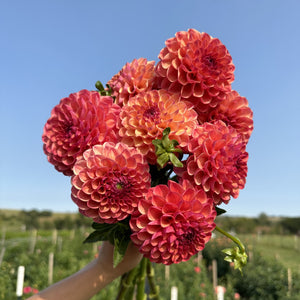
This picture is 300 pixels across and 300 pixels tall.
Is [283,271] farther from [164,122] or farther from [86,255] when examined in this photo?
[164,122]


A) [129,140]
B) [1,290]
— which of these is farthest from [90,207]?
[1,290]

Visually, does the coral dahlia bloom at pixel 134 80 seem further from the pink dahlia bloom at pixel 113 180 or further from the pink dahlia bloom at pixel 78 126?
the pink dahlia bloom at pixel 113 180

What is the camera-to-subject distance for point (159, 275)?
19.3 feet

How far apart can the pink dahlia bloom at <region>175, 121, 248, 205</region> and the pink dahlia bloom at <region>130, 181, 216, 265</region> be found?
0.04 metres

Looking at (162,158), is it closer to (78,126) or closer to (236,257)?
(78,126)

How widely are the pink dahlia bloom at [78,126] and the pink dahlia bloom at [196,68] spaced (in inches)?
7.5

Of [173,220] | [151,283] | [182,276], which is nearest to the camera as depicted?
[173,220]

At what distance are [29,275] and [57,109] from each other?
5939 mm

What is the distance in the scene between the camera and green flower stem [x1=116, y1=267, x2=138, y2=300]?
1190 mm

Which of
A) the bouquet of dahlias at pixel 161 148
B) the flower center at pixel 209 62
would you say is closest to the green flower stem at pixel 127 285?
the bouquet of dahlias at pixel 161 148

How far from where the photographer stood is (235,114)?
1.00 m

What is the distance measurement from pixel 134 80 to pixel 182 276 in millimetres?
5910

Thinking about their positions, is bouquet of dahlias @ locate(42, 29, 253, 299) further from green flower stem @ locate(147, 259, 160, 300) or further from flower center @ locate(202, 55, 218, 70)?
green flower stem @ locate(147, 259, 160, 300)

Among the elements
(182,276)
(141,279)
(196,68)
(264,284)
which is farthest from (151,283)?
(264,284)
